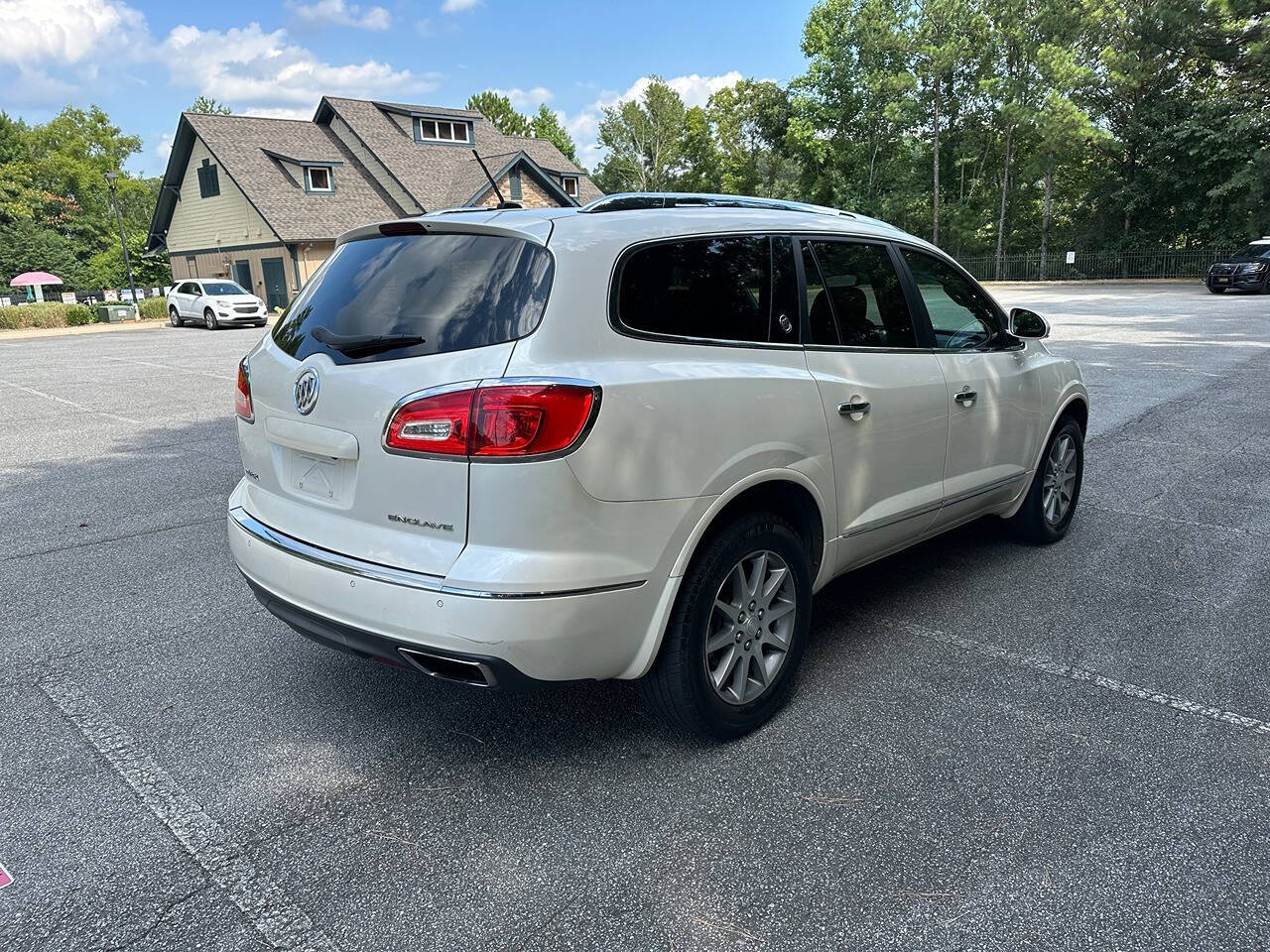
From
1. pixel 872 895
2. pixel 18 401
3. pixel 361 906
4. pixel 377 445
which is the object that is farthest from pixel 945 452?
pixel 18 401

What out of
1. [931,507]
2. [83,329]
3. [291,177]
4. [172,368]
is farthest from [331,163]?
[931,507]

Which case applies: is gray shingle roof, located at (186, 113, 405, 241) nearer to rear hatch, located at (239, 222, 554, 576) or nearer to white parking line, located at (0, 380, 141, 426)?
white parking line, located at (0, 380, 141, 426)

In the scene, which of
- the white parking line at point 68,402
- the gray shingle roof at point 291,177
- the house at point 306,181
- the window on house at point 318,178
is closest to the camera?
the white parking line at point 68,402

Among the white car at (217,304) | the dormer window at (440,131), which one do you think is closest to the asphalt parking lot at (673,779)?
the white car at (217,304)

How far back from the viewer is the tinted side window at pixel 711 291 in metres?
2.91

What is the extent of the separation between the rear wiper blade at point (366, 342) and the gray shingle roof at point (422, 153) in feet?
118

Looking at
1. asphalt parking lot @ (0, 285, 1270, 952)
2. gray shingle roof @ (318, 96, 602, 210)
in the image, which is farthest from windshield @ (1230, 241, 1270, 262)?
asphalt parking lot @ (0, 285, 1270, 952)

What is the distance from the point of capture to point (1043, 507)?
518 centimetres

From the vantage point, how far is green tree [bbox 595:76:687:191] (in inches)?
2675

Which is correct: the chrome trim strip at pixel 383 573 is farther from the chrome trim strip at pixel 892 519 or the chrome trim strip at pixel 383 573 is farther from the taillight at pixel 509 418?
the chrome trim strip at pixel 892 519

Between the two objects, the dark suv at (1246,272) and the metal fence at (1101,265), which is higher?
the metal fence at (1101,265)

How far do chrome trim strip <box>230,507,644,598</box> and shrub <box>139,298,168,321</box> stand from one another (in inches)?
1499

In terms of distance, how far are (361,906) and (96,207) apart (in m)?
87.0

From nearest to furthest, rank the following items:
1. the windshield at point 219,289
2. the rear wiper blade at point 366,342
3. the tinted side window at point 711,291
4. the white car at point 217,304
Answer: the rear wiper blade at point 366,342, the tinted side window at point 711,291, the white car at point 217,304, the windshield at point 219,289
